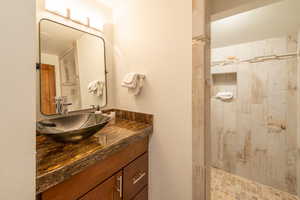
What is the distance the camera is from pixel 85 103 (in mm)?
1269

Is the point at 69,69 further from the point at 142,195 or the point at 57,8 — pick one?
the point at 142,195

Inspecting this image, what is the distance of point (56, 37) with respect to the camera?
109 cm

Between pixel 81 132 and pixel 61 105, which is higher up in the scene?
pixel 61 105

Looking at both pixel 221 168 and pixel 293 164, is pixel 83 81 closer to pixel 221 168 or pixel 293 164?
pixel 221 168

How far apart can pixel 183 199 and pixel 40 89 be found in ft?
4.42

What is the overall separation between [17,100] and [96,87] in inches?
40.0

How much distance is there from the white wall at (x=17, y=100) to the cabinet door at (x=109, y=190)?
0.37m

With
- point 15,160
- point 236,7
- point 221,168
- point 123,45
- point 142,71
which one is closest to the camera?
point 15,160

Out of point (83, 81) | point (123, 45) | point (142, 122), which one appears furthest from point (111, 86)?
point (142, 122)

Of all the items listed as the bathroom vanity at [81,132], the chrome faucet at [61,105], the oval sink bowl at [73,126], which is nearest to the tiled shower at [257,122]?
the bathroom vanity at [81,132]

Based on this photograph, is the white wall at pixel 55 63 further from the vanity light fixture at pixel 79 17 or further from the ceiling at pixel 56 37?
the vanity light fixture at pixel 79 17

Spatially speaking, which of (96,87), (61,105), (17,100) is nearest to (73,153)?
(17,100)

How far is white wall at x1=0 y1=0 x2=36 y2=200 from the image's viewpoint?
0.34 meters

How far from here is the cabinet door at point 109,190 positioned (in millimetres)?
715
